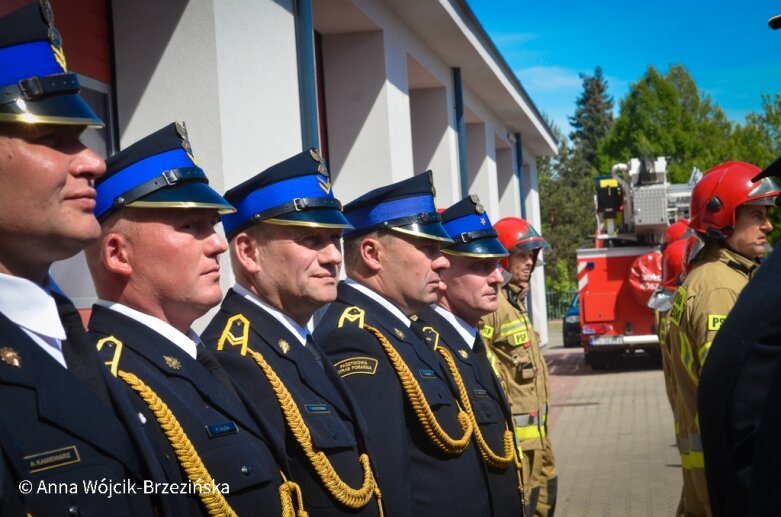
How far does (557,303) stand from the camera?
47.8m

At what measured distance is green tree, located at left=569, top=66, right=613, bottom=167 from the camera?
304ft

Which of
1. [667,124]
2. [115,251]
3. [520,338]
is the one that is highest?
[667,124]

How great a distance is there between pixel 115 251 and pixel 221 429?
586mm

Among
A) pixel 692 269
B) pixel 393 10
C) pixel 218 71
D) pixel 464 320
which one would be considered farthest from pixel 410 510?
pixel 393 10

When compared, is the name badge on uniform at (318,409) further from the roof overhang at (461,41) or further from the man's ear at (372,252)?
the roof overhang at (461,41)

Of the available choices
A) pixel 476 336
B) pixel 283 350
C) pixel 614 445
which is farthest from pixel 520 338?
pixel 614 445

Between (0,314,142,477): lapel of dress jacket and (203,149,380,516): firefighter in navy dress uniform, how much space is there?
3.67 feet

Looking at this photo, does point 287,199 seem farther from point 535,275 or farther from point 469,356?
point 535,275

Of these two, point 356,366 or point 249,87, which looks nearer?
point 356,366

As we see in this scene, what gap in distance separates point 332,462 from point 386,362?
746 mm

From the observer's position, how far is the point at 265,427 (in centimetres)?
286

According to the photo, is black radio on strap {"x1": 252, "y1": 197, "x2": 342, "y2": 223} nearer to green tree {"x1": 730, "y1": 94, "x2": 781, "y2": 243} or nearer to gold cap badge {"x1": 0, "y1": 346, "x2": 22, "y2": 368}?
gold cap badge {"x1": 0, "y1": 346, "x2": 22, "y2": 368}

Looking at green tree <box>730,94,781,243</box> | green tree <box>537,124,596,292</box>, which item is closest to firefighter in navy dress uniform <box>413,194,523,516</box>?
green tree <box>730,94,781,243</box>

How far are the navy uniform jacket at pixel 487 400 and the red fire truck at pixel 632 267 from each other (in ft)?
44.9
